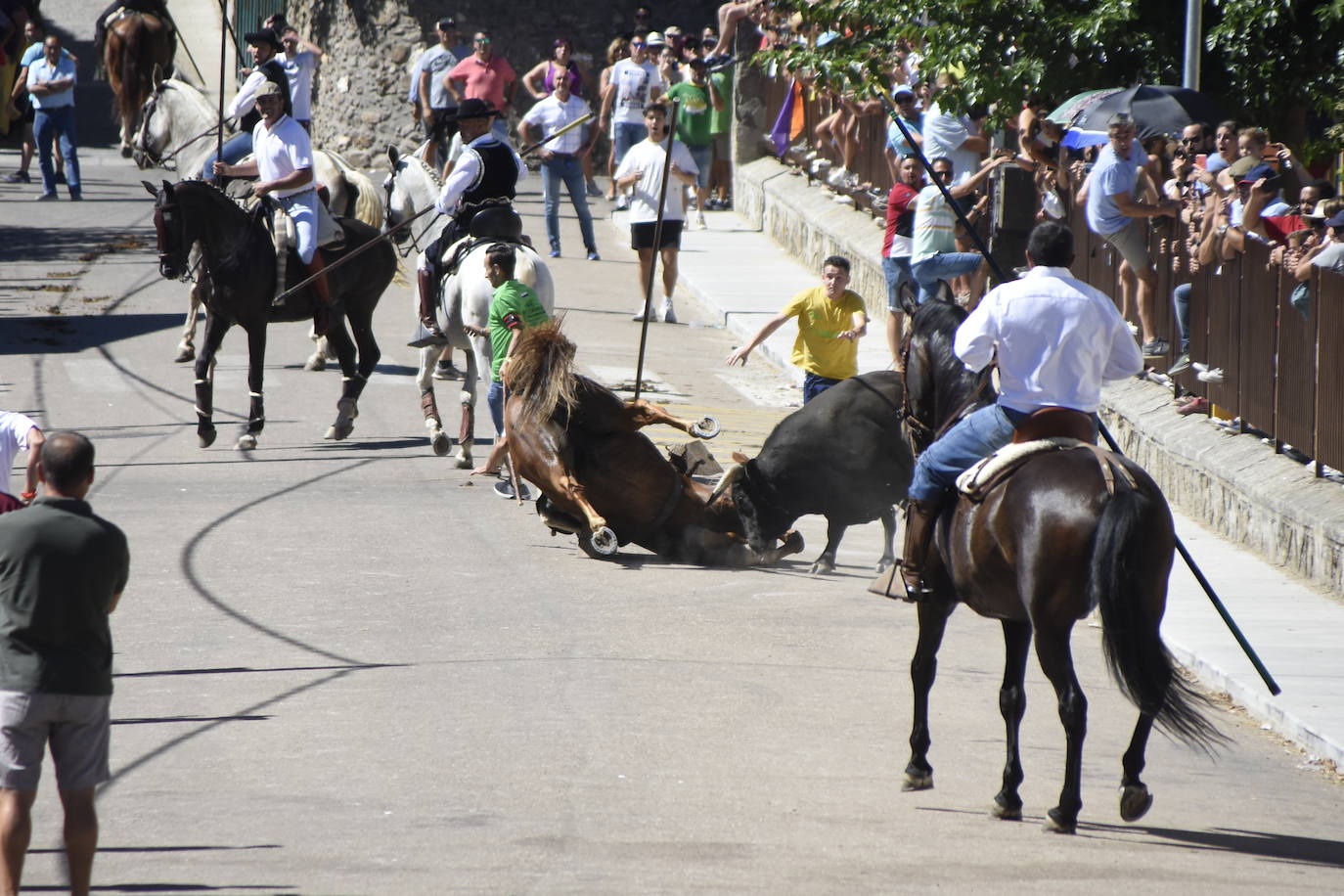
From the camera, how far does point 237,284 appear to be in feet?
49.5

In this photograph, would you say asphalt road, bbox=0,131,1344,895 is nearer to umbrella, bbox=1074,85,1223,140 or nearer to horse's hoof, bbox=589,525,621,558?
horse's hoof, bbox=589,525,621,558

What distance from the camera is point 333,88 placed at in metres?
33.1

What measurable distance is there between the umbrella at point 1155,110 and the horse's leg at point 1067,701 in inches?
364

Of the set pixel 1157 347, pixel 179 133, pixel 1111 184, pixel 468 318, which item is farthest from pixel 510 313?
pixel 179 133

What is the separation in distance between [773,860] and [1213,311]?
839cm

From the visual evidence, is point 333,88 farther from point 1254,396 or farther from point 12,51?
point 1254,396

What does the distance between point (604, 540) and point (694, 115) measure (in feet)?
50.7

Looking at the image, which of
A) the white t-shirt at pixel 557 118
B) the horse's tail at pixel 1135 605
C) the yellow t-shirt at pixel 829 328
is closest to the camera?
the horse's tail at pixel 1135 605

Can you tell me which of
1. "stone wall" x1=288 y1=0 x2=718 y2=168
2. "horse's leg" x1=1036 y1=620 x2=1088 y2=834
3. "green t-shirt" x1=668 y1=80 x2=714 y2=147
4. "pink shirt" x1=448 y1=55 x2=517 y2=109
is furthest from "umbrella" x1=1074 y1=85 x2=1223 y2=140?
"stone wall" x1=288 y1=0 x2=718 y2=168

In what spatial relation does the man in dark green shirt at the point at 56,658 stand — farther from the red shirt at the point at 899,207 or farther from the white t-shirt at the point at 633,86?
the white t-shirt at the point at 633,86

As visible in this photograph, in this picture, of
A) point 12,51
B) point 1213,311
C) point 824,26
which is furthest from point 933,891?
point 12,51

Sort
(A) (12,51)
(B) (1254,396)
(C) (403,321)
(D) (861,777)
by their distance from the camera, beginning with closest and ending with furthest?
(D) (861,777) < (B) (1254,396) < (C) (403,321) < (A) (12,51)

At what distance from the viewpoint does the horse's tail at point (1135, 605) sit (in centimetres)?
683

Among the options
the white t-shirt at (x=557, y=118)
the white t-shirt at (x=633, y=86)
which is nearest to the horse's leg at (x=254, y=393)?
the white t-shirt at (x=557, y=118)
